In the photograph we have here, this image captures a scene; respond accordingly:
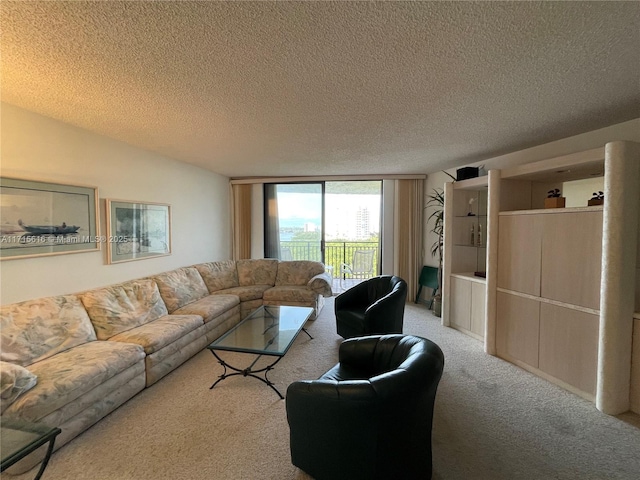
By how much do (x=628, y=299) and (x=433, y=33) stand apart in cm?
238

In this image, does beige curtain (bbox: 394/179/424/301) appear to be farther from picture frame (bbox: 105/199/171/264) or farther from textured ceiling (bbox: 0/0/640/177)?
picture frame (bbox: 105/199/171/264)

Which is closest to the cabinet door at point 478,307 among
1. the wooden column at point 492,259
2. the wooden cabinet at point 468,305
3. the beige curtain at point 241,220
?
the wooden cabinet at point 468,305

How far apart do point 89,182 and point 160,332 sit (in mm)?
1631

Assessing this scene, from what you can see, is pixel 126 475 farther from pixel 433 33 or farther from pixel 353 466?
pixel 433 33

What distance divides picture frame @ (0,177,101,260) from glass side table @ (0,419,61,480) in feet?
4.46

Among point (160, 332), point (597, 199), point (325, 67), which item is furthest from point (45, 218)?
point (597, 199)

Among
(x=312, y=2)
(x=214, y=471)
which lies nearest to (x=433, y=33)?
(x=312, y=2)

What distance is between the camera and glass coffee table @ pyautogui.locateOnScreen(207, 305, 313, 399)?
7.57 ft

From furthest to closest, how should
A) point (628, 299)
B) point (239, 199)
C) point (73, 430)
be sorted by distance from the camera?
1. point (239, 199)
2. point (628, 299)
3. point (73, 430)

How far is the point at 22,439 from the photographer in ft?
4.29

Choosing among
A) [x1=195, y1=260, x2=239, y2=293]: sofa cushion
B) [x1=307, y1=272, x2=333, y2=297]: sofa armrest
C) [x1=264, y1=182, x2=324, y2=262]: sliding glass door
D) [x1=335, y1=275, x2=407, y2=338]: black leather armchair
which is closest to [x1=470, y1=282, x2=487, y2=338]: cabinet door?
[x1=335, y1=275, x2=407, y2=338]: black leather armchair

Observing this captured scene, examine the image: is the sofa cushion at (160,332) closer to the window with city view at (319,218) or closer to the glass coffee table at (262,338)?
the glass coffee table at (262,338)

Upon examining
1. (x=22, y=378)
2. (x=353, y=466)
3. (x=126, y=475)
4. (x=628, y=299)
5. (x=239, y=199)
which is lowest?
(x=126, y=475)

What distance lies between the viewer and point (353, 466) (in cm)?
135
